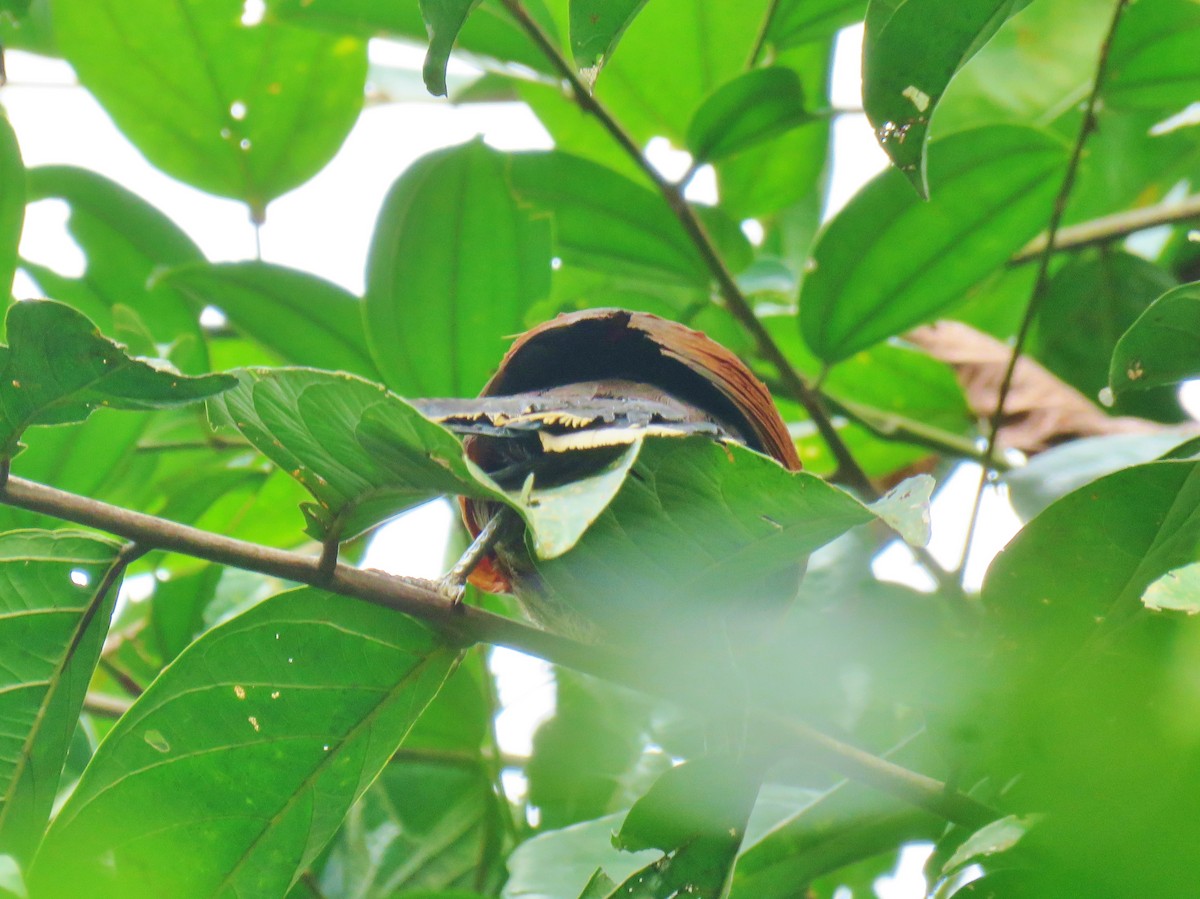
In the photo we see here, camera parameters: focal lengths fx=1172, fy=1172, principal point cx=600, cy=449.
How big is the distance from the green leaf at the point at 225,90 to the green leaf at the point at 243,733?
0.60 m

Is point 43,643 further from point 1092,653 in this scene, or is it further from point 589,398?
point 1092,653

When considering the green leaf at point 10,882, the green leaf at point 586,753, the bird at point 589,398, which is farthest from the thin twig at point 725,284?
the green leaf at point 10,882

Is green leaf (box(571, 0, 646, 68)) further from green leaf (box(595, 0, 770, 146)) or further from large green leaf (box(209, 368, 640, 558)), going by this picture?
green leaf (box(595, 0, 770, 146))

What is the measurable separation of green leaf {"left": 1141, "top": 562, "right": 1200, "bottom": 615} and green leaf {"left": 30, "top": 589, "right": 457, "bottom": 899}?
0.33 m

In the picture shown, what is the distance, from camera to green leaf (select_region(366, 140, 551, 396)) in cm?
91

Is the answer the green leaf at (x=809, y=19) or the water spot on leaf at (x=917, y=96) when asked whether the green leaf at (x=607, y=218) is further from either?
the water spot on leaf at (x=917, y=96)

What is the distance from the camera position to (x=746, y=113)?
934 millimetres

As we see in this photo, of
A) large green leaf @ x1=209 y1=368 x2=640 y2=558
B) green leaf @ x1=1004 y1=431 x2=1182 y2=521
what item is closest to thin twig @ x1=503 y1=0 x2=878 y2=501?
green leaf @ x1=1004 y1=431 x2=1182 y2=521

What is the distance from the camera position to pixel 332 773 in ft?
1.99

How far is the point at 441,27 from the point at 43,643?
1.19ft

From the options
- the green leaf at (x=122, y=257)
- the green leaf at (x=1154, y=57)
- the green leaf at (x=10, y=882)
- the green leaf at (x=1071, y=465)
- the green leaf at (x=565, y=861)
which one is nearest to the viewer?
the green leaf at (x=10, y=882)

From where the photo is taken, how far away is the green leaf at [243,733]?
23.4 inches

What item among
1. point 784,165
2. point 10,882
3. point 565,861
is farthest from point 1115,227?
point 10,882

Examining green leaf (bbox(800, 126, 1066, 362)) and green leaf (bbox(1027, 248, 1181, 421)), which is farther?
green leaf (bbox(1027, 248, 1181, 421))
